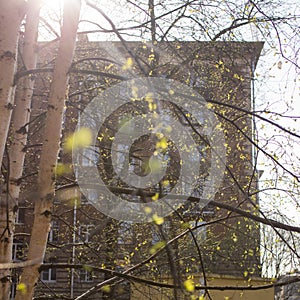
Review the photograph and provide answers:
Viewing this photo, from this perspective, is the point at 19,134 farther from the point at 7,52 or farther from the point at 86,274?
Result: the point at 86,274

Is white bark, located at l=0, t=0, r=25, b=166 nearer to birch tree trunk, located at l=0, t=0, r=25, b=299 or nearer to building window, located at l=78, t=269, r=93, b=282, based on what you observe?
birch tree trunk, located at l=0, t=0, r=25, b=299

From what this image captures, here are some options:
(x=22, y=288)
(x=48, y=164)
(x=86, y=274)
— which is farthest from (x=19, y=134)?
(x=86, y=274)

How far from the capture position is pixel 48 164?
272cm

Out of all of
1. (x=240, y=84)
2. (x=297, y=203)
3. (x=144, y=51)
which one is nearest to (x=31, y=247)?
A: (x=297, y=203)

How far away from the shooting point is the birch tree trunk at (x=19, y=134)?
339cm

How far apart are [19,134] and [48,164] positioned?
3.53 ft

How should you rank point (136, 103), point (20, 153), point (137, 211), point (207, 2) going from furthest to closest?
point (137, 211), point (136, 103), point (207, 2), point (20, 153)

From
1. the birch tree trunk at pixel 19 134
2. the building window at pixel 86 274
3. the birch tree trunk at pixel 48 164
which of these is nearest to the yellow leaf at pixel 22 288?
the birch tree trunk at pixel 48 164

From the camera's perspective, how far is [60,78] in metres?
2.68

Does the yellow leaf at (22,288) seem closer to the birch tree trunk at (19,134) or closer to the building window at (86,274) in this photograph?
the birch tree trunk at (19,134)

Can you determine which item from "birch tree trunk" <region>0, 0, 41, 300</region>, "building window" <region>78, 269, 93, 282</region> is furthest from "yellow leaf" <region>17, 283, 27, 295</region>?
"building window" <region>78, 269, 93, 282</region>

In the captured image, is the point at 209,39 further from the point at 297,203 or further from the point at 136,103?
the point at 297,203

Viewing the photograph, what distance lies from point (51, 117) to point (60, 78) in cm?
Result: 19

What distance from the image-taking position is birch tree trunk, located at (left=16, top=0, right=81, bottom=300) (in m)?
2.67
